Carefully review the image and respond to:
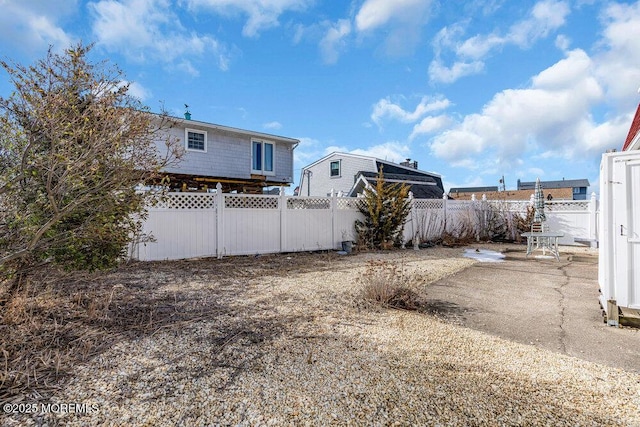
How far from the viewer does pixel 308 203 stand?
917cm

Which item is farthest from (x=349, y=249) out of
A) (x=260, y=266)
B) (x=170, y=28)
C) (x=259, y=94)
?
(x=170, y=28)

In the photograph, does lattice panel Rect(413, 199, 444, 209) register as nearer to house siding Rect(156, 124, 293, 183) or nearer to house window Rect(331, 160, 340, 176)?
house siding Rect(156, 124, 293, 183)

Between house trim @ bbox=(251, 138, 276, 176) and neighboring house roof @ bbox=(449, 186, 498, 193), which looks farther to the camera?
neighboring house roof @ bbox=(449, 186, 498, 193)

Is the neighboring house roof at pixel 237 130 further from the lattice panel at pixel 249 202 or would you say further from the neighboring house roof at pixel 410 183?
the lattice panel at pixel 249 202

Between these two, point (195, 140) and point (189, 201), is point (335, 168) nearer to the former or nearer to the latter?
point (195, 140)

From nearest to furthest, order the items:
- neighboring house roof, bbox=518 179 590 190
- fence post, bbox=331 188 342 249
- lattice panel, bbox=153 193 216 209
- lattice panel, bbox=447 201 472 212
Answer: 1. lattice panel, bbox=153 193 216 209
2. fence post, bbox=331 188 342 249
3. lattice panel, bbox=447 201 472 212
4. neighboring house roof, bbox=518 179 590 190

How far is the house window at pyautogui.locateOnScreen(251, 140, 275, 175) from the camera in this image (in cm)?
1514

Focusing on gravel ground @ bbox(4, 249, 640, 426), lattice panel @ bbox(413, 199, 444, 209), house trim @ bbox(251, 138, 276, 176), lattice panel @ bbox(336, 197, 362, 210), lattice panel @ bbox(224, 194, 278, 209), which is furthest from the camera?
house trim @ bbox(251, 138, 276, 176)

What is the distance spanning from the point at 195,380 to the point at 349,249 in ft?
23.1

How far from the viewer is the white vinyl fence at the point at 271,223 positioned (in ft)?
23.7

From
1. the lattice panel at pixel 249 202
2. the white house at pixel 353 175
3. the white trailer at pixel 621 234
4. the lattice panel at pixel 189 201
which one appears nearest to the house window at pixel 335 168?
the white house at pixel 353 175

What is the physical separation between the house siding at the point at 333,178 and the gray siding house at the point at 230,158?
476 cm

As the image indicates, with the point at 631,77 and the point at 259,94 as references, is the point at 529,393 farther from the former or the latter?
the point at 259,94

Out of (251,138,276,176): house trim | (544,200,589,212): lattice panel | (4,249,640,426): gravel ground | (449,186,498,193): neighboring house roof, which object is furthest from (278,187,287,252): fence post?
(449,186,498,193): neighboring house roof
